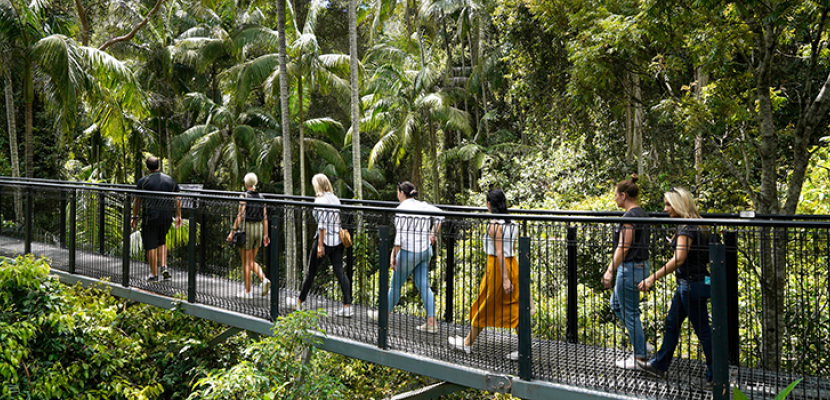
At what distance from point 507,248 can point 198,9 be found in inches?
777

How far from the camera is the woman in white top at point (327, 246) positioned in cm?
580

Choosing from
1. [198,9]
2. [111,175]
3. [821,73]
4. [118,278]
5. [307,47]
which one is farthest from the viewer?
[111,175]

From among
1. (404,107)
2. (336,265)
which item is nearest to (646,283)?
(336,265)

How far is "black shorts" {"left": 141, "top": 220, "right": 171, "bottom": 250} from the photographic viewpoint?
7.12 metres

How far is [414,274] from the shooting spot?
5.51m

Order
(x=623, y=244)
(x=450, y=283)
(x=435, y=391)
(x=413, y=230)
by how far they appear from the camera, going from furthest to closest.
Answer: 1. (x=450, y=283)
2. (x=435, y=391)
3. (x=413, y=230)
4. (x=623, y=244)

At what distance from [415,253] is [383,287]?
44 cm

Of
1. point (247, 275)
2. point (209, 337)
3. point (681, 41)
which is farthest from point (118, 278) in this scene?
point (681, 41)

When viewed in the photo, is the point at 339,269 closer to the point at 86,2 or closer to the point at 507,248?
the point at 507,248

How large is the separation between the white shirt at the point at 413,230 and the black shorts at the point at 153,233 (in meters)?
3.43

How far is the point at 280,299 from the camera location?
6.65 metres

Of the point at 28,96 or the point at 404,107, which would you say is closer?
the point at 28,96

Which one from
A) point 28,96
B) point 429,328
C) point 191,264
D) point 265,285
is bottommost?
point 429,328

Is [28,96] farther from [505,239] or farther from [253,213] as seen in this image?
[505,239]
